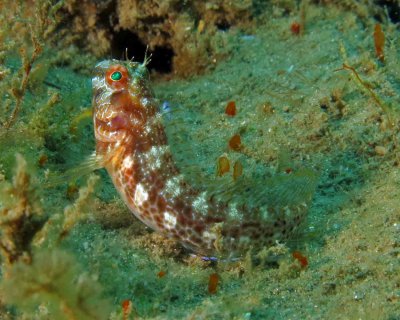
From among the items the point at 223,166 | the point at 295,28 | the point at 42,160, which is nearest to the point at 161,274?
the point at 223,166

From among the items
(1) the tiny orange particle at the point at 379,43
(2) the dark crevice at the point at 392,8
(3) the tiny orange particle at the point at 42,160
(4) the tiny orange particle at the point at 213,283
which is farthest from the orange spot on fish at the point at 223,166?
(2) the dark crevice at the point at 392,8

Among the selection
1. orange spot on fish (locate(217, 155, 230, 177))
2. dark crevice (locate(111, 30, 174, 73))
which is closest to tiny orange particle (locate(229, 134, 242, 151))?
orange spot on fish (locate(217, 155, 230, 177))

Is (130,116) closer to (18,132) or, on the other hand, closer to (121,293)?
(18,132)

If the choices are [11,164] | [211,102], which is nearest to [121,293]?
[11,164]

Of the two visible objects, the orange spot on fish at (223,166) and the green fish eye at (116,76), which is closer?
the green fish eye at (116,76)

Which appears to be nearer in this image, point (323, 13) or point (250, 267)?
point (250, 267)

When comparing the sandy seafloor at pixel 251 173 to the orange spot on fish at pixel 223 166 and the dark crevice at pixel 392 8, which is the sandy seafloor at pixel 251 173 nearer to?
the orange spot on fish at pixel 223 166

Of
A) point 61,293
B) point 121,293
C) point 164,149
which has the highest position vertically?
point 61,293
